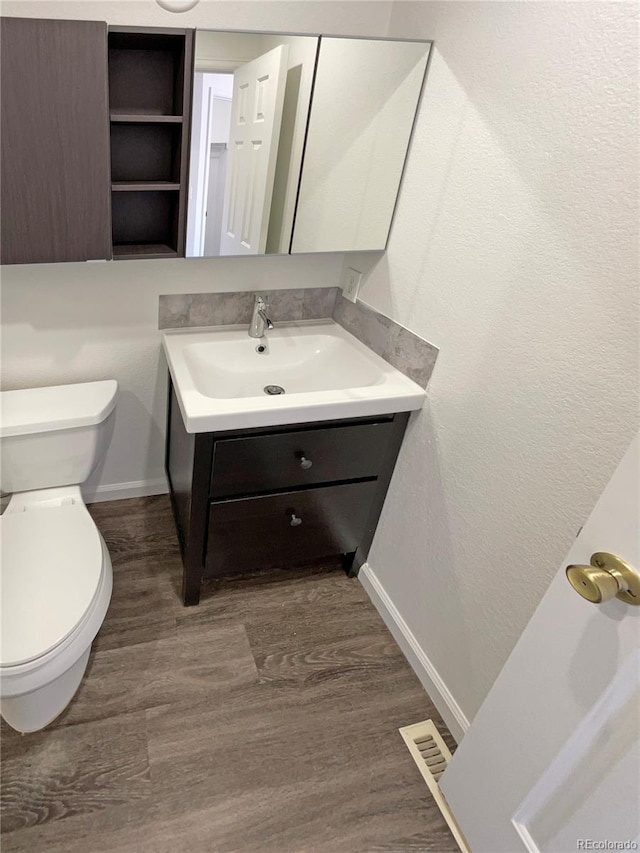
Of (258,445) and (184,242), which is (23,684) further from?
(184,242)

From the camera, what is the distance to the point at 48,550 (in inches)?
53.6

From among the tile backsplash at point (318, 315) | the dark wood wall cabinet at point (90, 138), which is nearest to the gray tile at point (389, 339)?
the tile backsplash at point (318, 315)

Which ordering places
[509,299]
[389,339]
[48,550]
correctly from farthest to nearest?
[389,339]
[48,550]
[509,299]

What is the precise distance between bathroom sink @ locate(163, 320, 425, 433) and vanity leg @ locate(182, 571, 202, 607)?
58cm

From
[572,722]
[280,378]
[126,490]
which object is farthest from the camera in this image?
[126,490]

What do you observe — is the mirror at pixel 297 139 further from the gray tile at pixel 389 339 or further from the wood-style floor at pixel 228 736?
the wood-style floor at pixel 228 736

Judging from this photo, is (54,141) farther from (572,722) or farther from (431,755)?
(431,755)

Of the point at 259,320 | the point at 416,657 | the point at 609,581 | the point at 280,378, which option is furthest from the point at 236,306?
the point at 609,581

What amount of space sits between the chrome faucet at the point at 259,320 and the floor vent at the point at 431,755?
126 cm

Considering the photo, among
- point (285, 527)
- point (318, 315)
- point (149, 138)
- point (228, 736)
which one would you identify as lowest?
point (228, 736)

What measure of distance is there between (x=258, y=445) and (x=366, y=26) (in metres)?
1.23

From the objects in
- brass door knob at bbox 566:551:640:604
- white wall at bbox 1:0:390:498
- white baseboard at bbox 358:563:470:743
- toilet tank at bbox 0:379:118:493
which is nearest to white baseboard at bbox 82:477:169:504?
white wall at bbox 1:0:390:498

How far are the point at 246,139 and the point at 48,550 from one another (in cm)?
121

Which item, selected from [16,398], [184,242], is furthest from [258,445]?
[16,398]
